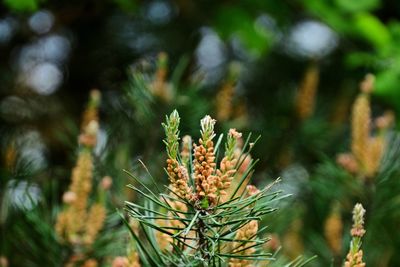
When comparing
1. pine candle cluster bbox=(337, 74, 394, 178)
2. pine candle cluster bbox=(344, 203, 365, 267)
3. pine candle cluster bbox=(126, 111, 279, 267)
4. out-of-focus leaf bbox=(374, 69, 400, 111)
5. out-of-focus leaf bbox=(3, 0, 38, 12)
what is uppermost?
out-of-focus leaf bbox=(3, 0, 38, 12)

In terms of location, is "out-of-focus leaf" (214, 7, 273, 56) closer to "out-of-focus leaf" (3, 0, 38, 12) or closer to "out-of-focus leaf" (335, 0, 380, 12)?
"out-of-focus leaf" (335, 0, 380, 12)

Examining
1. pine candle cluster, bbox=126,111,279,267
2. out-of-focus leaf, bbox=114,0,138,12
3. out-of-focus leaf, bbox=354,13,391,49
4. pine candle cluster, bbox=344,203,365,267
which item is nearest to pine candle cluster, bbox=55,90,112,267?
pine candle cluster, bbox=126,111,279,267

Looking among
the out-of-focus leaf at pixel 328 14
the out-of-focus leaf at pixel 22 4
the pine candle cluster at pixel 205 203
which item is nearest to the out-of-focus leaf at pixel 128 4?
the out-of-focus leaf at pixel 22 4

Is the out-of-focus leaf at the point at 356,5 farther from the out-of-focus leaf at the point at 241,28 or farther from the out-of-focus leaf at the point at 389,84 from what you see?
the out-of-focus leaf at the point at 241,28

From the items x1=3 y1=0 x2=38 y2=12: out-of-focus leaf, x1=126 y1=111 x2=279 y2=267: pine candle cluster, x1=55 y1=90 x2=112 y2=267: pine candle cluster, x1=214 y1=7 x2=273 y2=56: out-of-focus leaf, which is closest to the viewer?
x1=126 y1=111 x2=279 y2=267: pine candle cluster

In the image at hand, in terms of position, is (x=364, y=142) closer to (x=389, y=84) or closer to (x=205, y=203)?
(x=389, y=84)

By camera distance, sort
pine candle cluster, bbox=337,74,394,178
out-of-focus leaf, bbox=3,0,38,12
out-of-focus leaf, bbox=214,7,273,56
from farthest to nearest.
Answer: out-of-focus leaf, bbox=214,7,273,56, out-of-focus leaf, bbox=3,0,38,12, pine candle cluster, bbox=337,74,394,178

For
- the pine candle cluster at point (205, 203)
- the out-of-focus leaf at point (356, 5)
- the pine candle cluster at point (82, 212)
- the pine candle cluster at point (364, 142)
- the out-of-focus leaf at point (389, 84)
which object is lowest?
Answer: the pine candle cluster at point (205, 203)

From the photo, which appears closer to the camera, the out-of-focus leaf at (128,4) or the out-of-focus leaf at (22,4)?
the out-of-focus leaf at (22,4)

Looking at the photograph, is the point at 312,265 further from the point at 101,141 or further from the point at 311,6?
the point at 311,6

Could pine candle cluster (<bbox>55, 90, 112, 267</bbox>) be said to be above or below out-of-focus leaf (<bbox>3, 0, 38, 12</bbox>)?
below

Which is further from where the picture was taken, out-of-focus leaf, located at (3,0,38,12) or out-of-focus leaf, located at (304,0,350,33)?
out-of-focus leaf, located at (304,0,350,33)

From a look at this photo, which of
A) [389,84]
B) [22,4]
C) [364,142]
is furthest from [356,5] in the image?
[22,4]

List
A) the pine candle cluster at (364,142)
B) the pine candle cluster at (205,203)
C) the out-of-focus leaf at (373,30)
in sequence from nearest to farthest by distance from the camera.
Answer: the pine candle cluster at (205,203)
the pine candle cluster at (364,142)
the out-of-focus leaf at (373,30)
